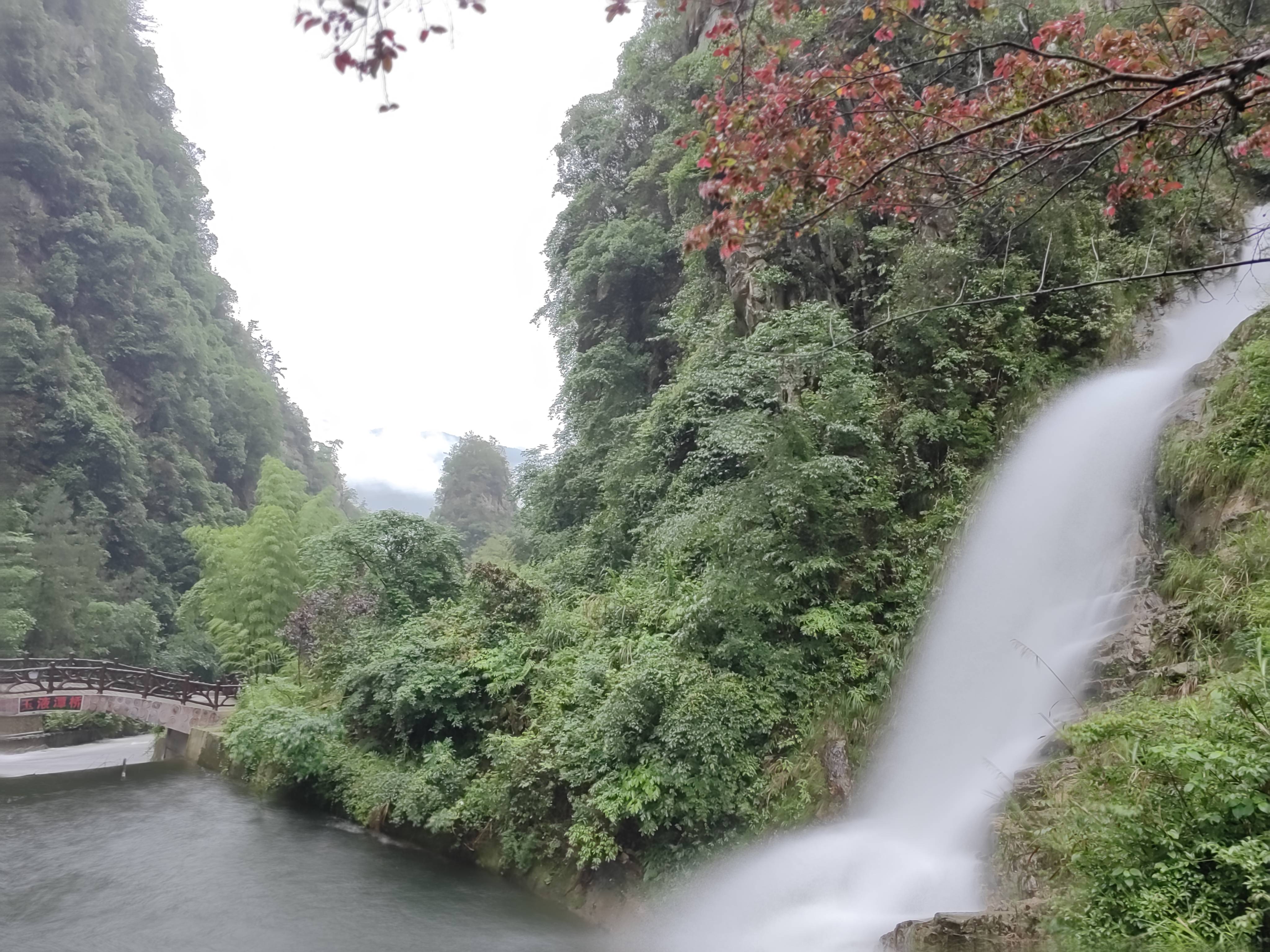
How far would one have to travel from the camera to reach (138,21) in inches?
1779

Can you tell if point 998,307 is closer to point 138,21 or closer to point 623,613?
point 623,613

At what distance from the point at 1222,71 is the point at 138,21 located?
5929 cm

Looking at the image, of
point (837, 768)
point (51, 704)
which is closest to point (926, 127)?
point (837, 768)

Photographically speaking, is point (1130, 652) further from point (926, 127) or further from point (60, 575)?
point (60, 575)

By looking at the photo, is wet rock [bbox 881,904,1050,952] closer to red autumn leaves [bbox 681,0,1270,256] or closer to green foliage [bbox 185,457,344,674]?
red autumn leaves [bbox 681,0,1270,256]

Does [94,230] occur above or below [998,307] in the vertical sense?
above

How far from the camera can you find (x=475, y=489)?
4553cm

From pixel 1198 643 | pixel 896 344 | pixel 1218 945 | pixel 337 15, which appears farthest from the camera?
pixel 896 344

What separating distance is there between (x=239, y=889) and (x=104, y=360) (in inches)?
1229

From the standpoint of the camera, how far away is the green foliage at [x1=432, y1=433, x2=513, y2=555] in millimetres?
43844

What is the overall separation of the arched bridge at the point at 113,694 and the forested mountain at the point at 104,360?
111 inches

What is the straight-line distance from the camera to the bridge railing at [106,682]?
55.1ft

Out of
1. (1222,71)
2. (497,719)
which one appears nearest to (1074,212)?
(1222,71)

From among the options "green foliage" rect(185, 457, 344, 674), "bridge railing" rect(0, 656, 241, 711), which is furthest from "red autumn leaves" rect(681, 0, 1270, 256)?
"bridge railing" rect(0, 656, 241, 711)
